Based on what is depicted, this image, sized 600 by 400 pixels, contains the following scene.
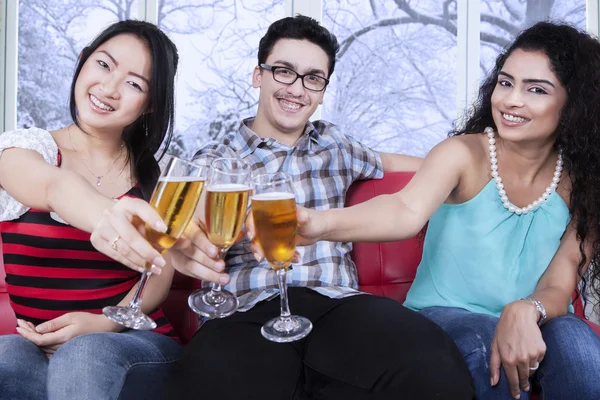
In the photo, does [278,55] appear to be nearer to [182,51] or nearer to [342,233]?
[342,233]

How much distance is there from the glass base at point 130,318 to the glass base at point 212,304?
0.12 m

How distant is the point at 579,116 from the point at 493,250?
0.43 m

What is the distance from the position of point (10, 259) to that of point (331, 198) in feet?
3.11

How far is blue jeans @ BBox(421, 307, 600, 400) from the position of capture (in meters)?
1.38

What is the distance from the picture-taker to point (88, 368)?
51.1 inches

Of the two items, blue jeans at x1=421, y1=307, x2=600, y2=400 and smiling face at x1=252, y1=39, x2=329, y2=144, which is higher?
smiling face at x1=252, y1=39, x2=329, y2=144

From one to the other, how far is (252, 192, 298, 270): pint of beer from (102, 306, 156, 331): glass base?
9.8 inches

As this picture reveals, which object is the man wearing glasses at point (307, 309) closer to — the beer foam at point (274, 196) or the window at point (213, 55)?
the beer foam at point (274, 196)

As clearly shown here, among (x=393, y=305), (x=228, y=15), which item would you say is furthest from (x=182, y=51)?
(x=393, y=305)

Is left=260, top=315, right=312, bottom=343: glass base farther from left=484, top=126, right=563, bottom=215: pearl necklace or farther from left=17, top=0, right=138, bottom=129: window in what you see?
left=17, top=0, right=138, bottom=129: window

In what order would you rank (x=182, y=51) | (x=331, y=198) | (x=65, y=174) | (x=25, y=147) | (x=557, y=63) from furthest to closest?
1. (x=182, y=51)
2. (x=331, y=198)
3. (x=557, y=63)
4. (x=25, y=147)
5. (x=65, y=174)

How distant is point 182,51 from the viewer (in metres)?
4.08

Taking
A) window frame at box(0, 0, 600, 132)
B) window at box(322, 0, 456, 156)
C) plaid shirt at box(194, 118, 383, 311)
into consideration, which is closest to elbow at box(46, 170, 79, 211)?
plaid shirt at box(194, 118, 383, 311)

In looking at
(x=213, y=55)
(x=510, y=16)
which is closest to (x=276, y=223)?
(x=213, y=55)
